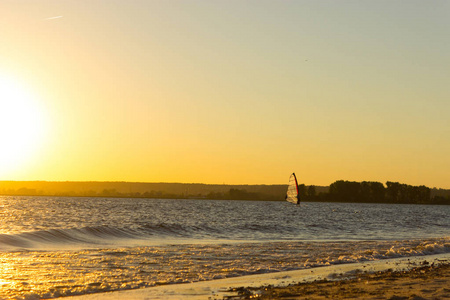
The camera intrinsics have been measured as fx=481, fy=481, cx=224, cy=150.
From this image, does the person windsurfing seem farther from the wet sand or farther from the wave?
the wet sand

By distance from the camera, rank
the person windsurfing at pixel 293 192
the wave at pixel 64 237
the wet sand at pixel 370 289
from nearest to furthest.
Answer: the wet sand at pixel 370 289 < the wave at pixel 64 237 < the person windsurfing at pixel 293 192

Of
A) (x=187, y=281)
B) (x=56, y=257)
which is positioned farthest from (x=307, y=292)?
(x=56, y=257)

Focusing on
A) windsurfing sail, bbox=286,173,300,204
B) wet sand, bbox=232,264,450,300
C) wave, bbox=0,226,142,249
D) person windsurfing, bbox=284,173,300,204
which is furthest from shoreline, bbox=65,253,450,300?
windsurfing sail, bbox=286,173,300,204

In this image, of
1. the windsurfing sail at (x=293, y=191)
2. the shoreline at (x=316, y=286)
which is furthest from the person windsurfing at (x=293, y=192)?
the shoreline at (x=316, y=286)

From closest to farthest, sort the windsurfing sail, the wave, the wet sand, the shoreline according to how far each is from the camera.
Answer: the wet sand, the shoreline, the wave, the windsurfing sail

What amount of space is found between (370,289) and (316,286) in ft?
5.93

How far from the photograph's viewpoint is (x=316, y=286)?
16.5 metres

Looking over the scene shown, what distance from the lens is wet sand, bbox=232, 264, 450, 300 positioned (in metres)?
14.4

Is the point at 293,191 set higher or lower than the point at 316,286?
higher

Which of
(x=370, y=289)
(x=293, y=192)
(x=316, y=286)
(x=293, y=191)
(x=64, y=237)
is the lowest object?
(x=64, y=237)

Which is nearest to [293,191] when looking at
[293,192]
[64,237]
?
[293,192]

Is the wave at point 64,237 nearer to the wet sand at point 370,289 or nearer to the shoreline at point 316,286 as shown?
the shoreline at point 316,286

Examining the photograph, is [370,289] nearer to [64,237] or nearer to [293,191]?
[64,237]

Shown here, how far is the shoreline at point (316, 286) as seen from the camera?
1486cm
